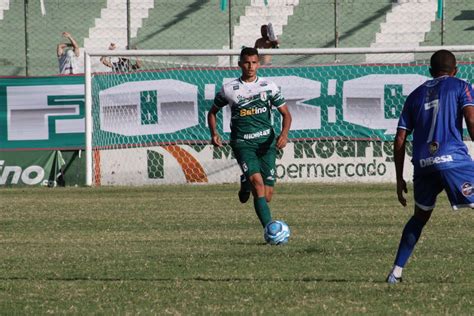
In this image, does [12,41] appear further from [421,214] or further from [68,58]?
[421,214]

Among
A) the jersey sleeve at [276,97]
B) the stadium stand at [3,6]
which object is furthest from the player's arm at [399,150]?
the stadium stand at [3,6]

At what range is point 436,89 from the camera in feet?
31.9

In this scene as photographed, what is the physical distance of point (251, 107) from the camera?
48.3 ft

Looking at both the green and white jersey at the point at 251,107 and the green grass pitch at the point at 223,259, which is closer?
the green grass pitch at the point at 223,259

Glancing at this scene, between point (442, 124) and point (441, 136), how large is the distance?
10cm

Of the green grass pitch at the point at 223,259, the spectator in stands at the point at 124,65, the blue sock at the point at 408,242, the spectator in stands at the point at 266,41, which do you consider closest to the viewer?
the green grass pitch at the point at 223,259

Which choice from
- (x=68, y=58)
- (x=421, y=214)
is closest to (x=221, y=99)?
(x=421, y=214)

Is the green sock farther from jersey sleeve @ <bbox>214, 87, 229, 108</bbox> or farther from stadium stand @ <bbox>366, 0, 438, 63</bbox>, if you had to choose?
stadium stand @ <bbox>366, 0, 438, 63</bbox>

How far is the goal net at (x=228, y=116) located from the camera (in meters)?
25.8

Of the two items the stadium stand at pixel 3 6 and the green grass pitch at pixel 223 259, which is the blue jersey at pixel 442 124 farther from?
the stadium stand at pixel 3 6

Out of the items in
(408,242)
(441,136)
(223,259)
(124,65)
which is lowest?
(223,259)

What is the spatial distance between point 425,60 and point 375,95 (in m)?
1.38

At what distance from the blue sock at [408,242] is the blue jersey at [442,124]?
1.70 ft

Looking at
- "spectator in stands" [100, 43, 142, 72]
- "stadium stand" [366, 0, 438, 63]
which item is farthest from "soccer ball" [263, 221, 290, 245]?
"stadium stand" [366, 0, 438, 63]
